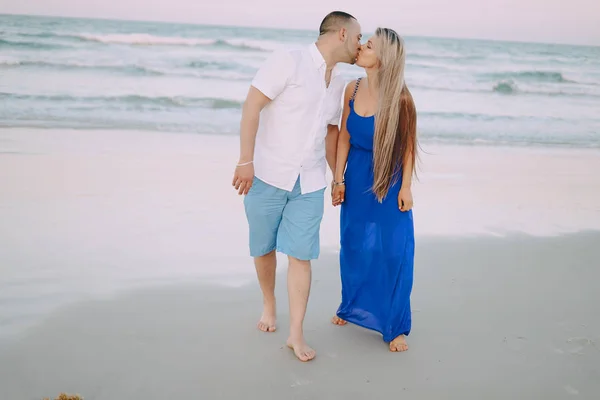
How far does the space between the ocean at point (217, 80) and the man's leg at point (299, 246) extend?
6.20 meters

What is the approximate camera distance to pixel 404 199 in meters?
3.42

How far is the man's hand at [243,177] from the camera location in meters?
3.21

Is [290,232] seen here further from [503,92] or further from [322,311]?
[503,92]

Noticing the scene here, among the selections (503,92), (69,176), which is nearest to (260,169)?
(69,176)

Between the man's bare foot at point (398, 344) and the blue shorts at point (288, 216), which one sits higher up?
the blue shorts at point (288, 216)

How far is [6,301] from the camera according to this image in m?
3.74

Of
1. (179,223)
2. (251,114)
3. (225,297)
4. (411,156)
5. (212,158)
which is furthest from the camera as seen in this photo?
(212,158)

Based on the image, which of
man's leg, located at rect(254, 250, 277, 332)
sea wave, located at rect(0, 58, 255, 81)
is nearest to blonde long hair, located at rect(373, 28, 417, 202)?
man's leg, located at rect(254, 250, 277, 332)

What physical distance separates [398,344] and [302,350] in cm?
56

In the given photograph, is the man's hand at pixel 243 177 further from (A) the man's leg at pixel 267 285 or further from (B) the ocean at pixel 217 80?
(B) the ocean at pixel 217 80

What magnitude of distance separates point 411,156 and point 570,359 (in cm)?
143

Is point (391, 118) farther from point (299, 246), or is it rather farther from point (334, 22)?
point (299, 246)

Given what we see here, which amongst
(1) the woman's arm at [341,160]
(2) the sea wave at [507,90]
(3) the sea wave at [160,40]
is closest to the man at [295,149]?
(1) the woman's arm at [341,160]

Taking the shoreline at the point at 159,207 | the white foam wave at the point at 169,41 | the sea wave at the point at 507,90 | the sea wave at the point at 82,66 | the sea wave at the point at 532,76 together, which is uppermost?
the white foam wave at the point at 169,41
